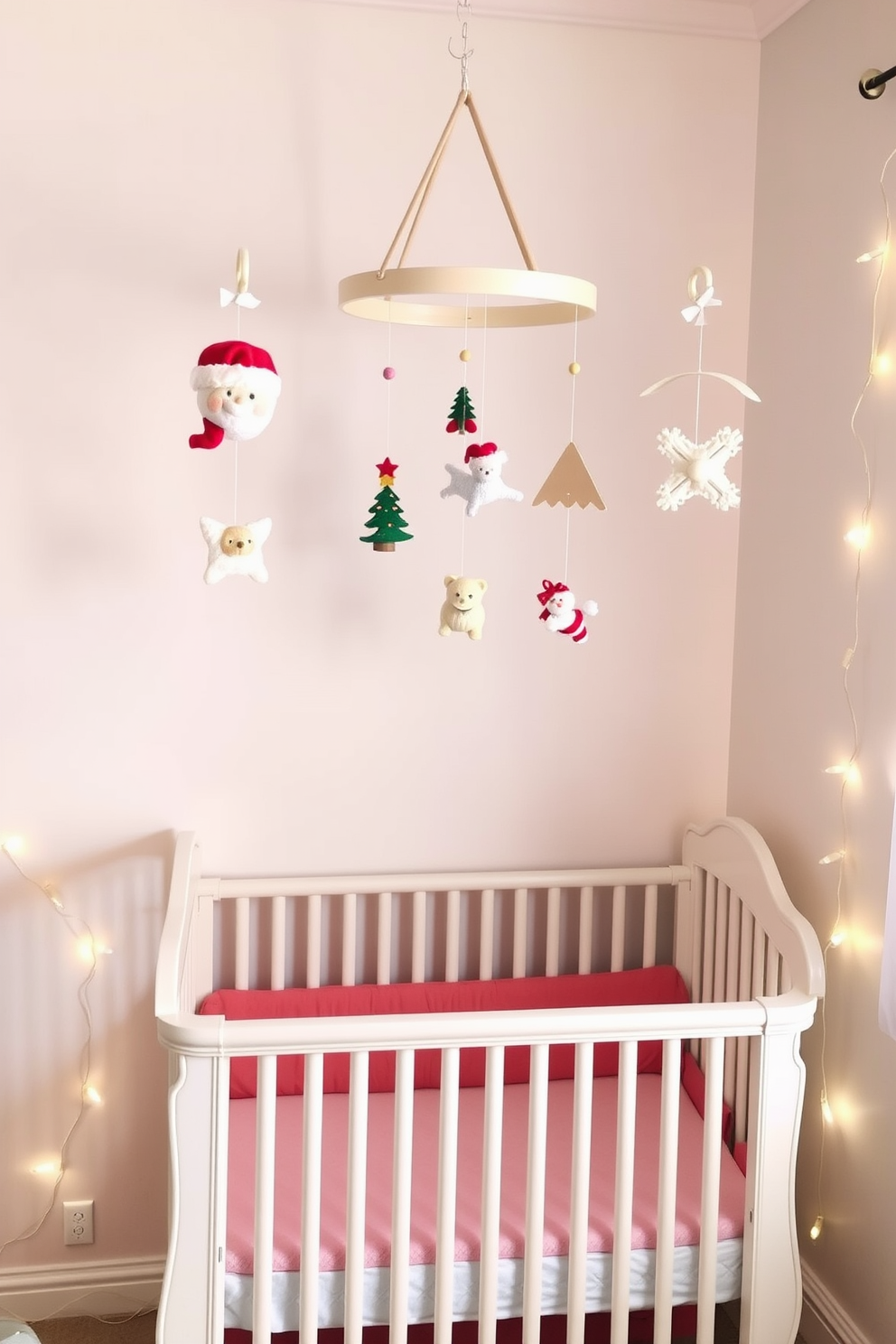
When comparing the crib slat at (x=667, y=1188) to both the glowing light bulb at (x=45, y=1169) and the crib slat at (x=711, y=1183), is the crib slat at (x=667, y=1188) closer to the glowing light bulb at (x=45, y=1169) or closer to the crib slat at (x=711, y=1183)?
the crib slat at (x=711, y=1183)

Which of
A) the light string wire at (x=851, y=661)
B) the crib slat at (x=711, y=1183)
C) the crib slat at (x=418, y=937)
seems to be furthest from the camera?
the crib slat at (x=418, y=937)

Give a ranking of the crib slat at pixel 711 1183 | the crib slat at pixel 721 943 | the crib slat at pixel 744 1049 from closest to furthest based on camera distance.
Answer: the crib slat at pixel 711 1183, the crib slat at pixel 744 1049, the crib slat at pixel 721 943

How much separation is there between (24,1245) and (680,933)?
4.73 ft

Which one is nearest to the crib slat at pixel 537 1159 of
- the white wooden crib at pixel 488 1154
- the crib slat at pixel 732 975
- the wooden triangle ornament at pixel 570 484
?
the white wooden crib at pixel 488 1154

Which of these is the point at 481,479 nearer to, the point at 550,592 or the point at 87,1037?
the point at 550,592

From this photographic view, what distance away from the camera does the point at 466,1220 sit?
1.94m

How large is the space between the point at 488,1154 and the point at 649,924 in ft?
2.70

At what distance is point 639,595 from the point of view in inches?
98.9

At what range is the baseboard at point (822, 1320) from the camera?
7.00 ft

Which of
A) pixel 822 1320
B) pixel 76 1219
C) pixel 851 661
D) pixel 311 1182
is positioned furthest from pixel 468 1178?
pixel 851 661

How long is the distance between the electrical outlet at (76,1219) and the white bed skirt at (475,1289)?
658 millimetres

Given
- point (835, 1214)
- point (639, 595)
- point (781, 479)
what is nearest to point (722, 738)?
point (639, 595)

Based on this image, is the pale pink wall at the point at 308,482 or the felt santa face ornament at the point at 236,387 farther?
the pale pink wall at the point at 308,482

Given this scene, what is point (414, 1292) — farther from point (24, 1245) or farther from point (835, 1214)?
point (24, 1245)
